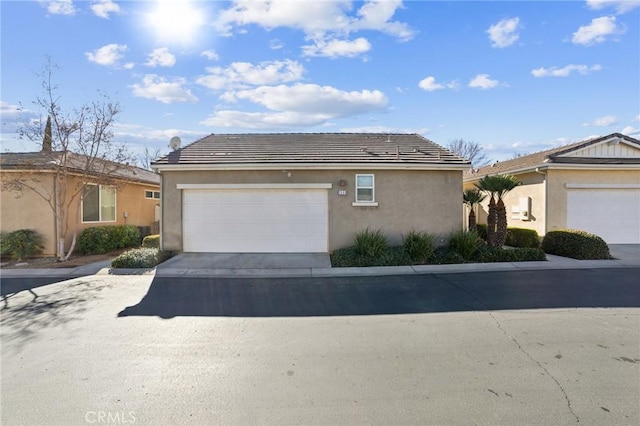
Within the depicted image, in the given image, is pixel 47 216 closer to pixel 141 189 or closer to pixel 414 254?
pixel 141 189

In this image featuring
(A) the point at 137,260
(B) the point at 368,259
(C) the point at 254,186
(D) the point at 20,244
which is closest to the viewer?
(A) the point at 137,260

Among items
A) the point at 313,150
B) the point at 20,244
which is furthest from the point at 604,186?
the point at 20,244

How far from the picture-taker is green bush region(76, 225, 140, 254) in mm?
12758

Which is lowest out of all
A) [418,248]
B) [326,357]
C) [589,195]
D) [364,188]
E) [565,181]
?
[326,357]

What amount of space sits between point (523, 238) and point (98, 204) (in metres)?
17.7

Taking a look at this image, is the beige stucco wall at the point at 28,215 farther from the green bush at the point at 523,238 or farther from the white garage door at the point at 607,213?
the white garage door at the point at 607,213

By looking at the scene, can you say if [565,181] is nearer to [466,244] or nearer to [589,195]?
[589,195]

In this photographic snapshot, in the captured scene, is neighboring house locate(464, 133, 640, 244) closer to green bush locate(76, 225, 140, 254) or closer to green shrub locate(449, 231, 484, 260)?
green shrub locate(449, 231, 484, 260)

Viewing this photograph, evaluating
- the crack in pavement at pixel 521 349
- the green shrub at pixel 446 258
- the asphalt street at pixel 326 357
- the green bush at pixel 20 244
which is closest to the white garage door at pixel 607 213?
the green shrub at pixel 446 258

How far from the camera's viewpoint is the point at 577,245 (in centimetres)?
1063

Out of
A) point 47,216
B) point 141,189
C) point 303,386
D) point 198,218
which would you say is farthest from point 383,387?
point 141,189

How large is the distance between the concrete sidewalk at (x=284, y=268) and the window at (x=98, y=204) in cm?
406

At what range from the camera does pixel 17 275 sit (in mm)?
9195

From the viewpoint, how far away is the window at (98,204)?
→ 13.4m
